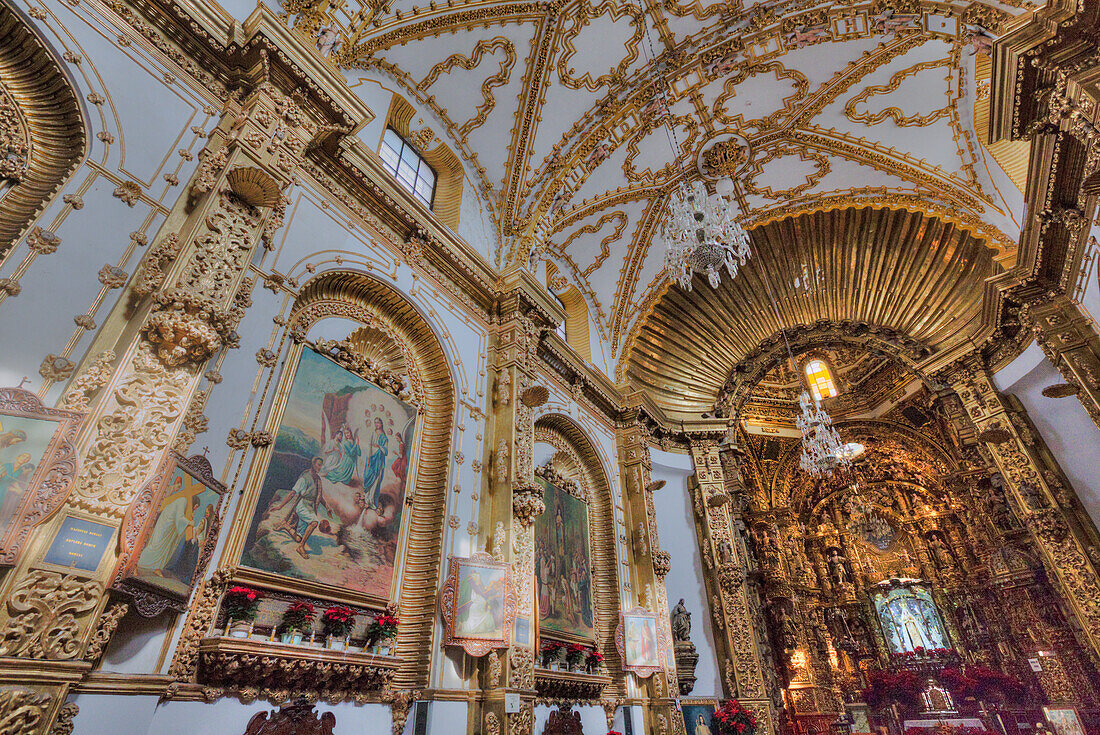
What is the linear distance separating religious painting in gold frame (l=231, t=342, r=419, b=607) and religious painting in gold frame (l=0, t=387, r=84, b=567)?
6.05 feet

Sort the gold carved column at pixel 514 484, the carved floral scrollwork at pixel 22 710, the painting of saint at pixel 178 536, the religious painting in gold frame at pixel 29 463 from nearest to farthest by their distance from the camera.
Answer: the carved floral scrollwork at pixel 22 710
the religious painting in gold frame at pixel 29 463
the painting of saint at pixel 178 536
the gold carved column at pixel 514 484

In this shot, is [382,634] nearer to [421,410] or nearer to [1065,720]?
[421,410]

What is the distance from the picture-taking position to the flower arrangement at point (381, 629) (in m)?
6.02

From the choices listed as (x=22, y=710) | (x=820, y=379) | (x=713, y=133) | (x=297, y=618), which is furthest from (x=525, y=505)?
(x=820, y=379)

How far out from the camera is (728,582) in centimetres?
1288

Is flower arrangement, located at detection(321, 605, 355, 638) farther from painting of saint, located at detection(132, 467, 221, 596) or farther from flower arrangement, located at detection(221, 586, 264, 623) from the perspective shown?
painting of saint, located at detection(132, 467, 221, 596)

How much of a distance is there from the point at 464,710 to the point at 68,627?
438cm

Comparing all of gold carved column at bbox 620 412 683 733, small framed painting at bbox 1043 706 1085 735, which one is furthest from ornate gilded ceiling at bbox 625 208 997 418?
small framed painting at bbox 1043 706 1085 735

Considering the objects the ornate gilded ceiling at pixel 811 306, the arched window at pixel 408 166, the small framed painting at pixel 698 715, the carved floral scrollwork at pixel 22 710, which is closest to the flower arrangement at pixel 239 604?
the carved floral scrollwork at pixel 22 710

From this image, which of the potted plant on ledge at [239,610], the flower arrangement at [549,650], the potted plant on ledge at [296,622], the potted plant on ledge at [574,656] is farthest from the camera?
the potted plant on ledge at [574,656]

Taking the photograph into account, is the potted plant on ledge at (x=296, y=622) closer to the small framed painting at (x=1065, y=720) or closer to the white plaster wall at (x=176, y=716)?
the white plaster wall at (x=176, y=716)

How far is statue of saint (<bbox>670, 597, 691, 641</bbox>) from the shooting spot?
463 inches

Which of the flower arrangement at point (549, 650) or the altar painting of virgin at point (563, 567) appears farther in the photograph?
the altar painting of virgin at point (563, 567)

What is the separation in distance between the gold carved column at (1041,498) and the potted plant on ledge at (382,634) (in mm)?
13256
